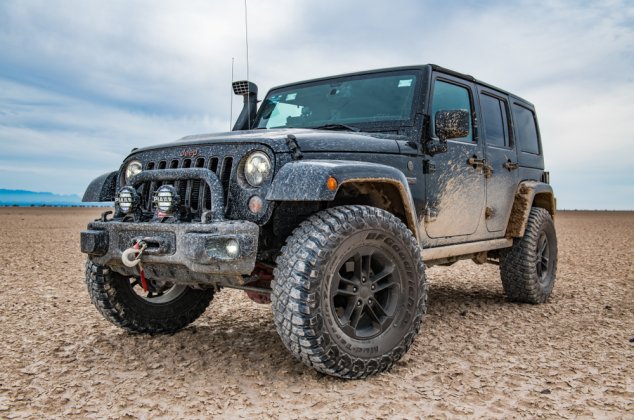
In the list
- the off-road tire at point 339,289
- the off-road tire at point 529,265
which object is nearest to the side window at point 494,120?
the off-road tire at point 529,265

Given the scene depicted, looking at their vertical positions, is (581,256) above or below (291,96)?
below

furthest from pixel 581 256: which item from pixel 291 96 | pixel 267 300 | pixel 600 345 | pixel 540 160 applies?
pixel 267 300

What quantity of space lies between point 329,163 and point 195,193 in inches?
36.1

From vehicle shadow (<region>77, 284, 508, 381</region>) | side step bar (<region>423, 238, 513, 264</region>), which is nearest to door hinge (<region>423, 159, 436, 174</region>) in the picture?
side step bar (<region>423, 238, 513, 264</region>)

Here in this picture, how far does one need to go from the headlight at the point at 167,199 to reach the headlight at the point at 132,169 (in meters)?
0.84

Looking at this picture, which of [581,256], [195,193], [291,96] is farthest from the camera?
[581,256]

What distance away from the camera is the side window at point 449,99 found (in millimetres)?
4625

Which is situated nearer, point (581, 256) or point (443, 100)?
point (443, 100)

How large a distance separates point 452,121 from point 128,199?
229cm

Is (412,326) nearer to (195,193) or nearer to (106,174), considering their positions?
(195,193)

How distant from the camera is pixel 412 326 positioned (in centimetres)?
369

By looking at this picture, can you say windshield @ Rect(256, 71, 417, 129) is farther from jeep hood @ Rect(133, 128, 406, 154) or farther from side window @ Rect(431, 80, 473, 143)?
jeep hood @ Rect(133, 128, 406, 154)

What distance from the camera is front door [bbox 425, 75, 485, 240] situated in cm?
451

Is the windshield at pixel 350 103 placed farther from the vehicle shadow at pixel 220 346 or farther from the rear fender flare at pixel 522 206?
the rear fender flare at pixel 522 206
